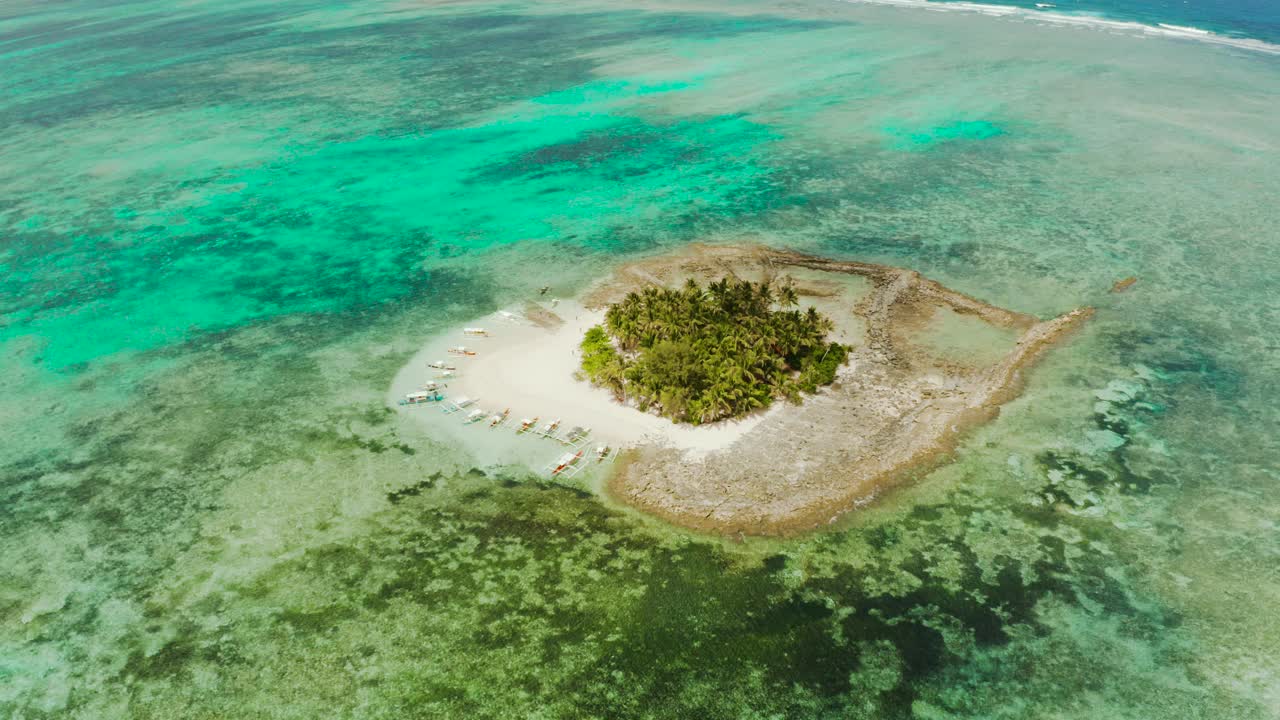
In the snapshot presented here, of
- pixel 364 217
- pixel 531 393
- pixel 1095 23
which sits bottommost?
pixel 531 393

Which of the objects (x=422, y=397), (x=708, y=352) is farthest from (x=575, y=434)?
(x=422, y=397)

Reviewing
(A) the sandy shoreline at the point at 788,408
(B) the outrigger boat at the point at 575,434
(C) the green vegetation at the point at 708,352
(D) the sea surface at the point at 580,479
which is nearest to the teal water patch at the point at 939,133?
(D) the sea surface at the point at 580,479

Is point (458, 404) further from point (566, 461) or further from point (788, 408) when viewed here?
point (788, 408)

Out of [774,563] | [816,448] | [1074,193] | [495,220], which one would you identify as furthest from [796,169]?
[774,563]

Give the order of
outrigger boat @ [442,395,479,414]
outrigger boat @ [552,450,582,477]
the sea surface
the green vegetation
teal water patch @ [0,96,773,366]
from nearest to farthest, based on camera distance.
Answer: the sea surface, outrigger boat @ [552,450,582,477], the green vegetation, outrigger boat @ [442,395,479,414], teal water patch @ [0,96,773,366]

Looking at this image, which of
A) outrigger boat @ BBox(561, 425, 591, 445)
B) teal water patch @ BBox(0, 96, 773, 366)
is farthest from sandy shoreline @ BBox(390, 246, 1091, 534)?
teal water patch @ BBox(0, 96, 773, 366)

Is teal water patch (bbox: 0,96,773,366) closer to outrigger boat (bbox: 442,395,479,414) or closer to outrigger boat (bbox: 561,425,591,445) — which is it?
outrigger boat (bbox: 442,395,479,414)

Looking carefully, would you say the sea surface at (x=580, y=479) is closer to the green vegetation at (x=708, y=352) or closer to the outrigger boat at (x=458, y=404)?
the outrigger boat at (x=458, y=404)

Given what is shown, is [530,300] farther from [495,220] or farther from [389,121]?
[389,121]
